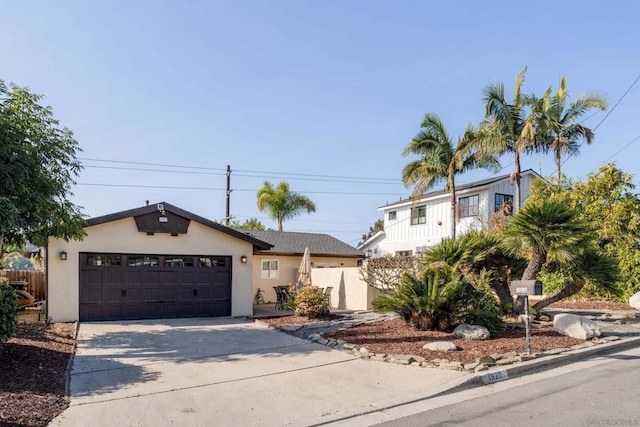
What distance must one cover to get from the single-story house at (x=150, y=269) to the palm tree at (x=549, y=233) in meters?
8.15

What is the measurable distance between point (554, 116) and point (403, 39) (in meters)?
9.85

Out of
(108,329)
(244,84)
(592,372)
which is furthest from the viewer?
(244,84)

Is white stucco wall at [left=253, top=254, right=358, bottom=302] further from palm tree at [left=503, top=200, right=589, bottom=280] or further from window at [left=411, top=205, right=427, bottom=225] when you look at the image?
palm tree at [left=503, top=200, right=589, bottom=280]

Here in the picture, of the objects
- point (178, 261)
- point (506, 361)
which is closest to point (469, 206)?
point (178, 261)

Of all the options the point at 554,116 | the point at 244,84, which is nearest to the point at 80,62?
the point at 244,84

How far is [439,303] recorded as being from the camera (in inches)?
367

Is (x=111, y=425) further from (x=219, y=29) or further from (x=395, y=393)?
(x=219, y=29)

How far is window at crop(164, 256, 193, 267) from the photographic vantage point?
530 inches

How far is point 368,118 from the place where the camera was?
57.9 ft

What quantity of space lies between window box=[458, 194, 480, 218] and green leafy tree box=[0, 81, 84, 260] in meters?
19.3

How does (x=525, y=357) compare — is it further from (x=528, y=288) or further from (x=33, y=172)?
(x=33, y=172)

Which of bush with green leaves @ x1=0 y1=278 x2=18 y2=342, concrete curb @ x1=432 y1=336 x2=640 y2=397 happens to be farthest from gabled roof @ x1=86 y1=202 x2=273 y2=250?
concrete curb @ x1=432 y1=336 x2=640 y2=397

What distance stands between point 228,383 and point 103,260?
838cm

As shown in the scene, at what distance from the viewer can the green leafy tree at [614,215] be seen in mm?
13789
